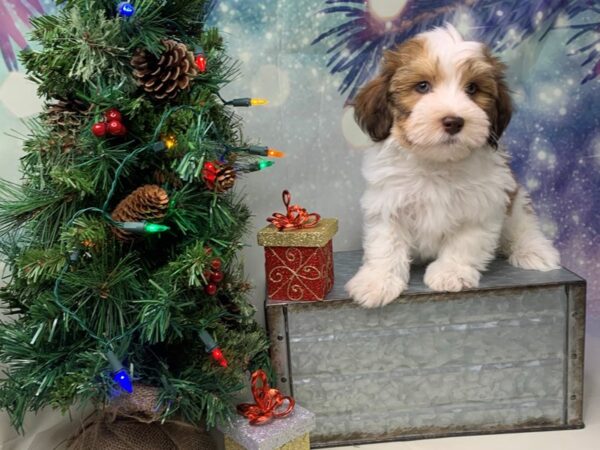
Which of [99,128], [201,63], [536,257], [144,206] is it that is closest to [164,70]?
[201,63]

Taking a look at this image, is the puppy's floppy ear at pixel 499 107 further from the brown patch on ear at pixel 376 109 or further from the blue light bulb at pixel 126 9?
the blue light bulb at pixel 126 9

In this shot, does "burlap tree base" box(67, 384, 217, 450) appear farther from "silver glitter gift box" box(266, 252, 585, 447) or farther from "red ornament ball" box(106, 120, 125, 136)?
"red ornament ball" box(106, 120, 125, 136)

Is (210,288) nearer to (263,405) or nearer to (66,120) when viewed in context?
(263,405)

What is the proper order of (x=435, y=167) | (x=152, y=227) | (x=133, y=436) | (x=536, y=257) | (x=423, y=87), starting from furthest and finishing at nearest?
(x=536, y=257) → (x=435, y=167) → (x=423, y=87) → (x=133, y=436) → (x=152, y=227)

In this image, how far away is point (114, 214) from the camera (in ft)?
5.04

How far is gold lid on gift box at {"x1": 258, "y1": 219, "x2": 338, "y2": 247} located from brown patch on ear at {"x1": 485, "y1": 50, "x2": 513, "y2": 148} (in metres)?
0.61

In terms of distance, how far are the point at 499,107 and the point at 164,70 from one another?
3.40ft

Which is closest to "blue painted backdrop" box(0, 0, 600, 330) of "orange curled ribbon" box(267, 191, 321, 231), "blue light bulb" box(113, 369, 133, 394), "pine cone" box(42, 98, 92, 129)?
"orange curled ribbon" box(267, 191, 321, 231)

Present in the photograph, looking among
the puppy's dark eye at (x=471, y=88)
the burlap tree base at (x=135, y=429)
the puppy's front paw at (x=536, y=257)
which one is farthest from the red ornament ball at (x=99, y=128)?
the puppy's front paw at (x=536, y=257)

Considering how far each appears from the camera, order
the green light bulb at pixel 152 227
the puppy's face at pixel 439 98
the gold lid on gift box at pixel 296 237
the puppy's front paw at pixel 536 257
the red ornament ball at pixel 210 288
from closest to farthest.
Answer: the green light bulb at pixel 152 227 < the red ornament ball at pixel 210 288 < the puppy's face at pixel 439 98 < the gold lid on gift box at pixel 296 237 < the puppy's front paw at pixel 536 257

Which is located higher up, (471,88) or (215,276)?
(471,88)

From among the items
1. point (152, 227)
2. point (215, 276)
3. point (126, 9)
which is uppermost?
point (126, 9)

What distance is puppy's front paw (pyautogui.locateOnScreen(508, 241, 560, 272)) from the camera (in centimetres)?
209

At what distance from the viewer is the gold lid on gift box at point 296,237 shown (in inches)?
73.7
